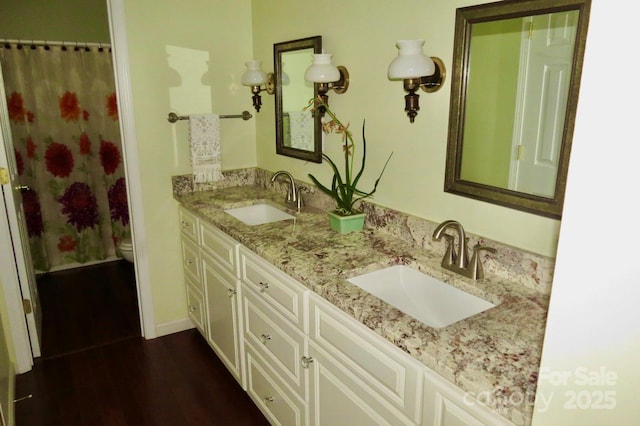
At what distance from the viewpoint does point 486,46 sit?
1490 mm

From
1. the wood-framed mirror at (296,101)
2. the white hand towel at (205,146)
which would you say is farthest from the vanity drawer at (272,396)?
the white hand towel at (205,146)

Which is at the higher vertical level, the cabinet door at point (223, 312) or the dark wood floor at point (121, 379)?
the cabinet door at point (223, 312)

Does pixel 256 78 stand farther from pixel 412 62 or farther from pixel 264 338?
pixel 264 338

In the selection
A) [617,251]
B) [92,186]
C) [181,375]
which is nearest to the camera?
[617,251]

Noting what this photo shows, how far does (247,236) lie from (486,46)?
1139mm

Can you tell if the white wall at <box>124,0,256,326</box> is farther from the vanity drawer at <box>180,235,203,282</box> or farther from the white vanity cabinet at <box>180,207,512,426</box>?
the white vanity cabinet at <box>180,207,512,426</box>

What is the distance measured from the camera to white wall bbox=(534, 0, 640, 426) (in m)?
0.57

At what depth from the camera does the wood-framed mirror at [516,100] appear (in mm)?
1297

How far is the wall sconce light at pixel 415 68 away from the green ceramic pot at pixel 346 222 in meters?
0.57

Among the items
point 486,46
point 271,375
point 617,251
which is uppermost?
point 486,46

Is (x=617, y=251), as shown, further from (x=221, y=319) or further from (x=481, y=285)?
(x=221, y=319)

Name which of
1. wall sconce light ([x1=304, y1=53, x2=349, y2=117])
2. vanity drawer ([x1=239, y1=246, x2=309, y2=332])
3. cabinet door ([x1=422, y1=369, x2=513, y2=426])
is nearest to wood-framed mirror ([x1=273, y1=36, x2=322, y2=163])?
wall sconce light ([x1=304, y1=53, x2=349, y2=117])

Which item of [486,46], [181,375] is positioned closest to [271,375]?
[181,375]

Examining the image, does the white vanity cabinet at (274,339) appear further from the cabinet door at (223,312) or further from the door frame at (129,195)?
the door frame at (129,195)
